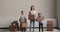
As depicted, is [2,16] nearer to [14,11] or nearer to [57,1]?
[14,11]

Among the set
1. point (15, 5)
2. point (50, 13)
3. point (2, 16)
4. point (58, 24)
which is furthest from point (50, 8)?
point (2, 16)

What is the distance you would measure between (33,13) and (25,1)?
175 cm

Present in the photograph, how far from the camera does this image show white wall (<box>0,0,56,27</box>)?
262 inches

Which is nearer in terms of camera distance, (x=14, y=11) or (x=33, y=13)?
(x=33, y=13)

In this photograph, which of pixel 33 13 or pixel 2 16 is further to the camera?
pixel 2 16

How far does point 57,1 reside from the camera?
6.59m

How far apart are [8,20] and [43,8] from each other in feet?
4.50

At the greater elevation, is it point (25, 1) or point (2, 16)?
point (25, 1)

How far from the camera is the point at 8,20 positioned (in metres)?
6.71

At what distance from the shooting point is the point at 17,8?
6691mm

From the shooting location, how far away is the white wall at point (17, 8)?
6.66 meters

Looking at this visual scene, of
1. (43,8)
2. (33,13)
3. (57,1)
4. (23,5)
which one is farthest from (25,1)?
(33,13)

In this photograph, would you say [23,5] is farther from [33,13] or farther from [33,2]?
[33,13]

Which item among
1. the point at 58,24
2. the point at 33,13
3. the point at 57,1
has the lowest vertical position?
the point at 58,24
